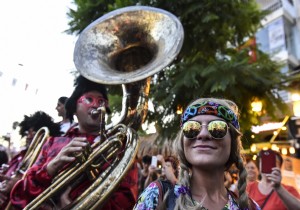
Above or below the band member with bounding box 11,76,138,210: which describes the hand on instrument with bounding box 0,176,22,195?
below

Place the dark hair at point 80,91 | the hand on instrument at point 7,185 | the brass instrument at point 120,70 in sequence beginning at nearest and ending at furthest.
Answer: the brass instrument at point 120,70
the hand on instrument at point 7,185
the dark hair at point 80,91

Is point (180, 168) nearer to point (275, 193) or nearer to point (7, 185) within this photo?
point (7, 185)

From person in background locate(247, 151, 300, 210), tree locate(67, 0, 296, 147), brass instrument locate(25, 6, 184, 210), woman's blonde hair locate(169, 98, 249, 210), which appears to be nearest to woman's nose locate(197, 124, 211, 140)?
woman's blonde hair locate(169, 98, 249, 210)

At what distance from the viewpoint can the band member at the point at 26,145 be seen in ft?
8.50

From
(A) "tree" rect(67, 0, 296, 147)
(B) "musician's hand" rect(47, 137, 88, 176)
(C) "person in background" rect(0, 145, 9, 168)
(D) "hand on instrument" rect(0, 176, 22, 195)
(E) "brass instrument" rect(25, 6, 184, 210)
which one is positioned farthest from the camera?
(A) "tree" rect(67, 0, 296, 147)

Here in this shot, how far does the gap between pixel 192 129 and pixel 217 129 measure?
11 centimetres

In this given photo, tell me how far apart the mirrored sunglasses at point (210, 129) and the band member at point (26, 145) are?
1720 mm

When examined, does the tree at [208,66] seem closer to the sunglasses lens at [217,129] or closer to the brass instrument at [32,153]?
the brass instrument at [32,153]

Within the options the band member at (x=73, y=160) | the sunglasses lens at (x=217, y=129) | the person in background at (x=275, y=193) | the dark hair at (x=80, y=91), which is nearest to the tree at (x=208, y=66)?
the person in background at (x=275, y=193)

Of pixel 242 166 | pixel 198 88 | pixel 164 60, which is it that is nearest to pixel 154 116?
pixel 198 88

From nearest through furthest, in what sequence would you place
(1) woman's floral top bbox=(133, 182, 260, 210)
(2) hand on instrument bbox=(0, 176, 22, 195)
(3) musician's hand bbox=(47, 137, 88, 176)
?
(1) woman's floral top bbox=(133, 182, 260, 210) → (3) musician's hand bbox=(47, 137, 88, 176) → (2) hand on instrument bbox=(0, 176, 22, 195)

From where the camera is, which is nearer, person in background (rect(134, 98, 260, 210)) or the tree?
person in background (rect(134, 98, 260, 210))

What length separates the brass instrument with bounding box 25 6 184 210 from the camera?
2119mm

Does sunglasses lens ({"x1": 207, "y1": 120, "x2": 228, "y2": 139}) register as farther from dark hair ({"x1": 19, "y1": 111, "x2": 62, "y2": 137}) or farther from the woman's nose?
dark hair ({"x1": 19, "y1": 111, "x2": 62, "y2": 137})
